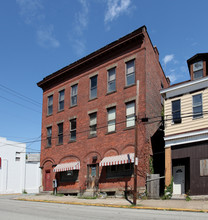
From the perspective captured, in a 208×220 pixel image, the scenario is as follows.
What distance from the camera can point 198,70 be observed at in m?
22.6

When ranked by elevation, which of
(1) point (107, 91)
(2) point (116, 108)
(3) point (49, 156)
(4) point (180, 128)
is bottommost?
(3) point (49, 156)

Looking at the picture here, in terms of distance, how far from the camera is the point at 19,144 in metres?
53.9

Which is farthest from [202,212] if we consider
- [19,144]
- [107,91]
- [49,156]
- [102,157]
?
[19,144]

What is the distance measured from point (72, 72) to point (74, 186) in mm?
11305

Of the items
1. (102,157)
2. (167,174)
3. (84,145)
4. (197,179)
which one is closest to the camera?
(197,179)

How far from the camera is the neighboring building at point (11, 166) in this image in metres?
49.7

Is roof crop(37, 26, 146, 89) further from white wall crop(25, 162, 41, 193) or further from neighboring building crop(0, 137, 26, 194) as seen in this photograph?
white wall crop(25, 162, 41, 193)

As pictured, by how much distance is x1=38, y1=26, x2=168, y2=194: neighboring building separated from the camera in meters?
24.0

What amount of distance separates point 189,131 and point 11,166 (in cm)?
3810

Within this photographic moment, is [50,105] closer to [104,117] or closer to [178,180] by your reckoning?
[104,117]

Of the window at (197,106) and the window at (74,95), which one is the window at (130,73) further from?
the window at (74,95)

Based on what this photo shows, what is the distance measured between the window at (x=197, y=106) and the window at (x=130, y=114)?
5.09 meters

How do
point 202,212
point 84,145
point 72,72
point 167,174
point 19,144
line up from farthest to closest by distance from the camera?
point 19,144
point 72,72
point 84,145
point 167,174
point 202,212

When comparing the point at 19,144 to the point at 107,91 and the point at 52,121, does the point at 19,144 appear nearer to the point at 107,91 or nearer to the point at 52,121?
the point at 52,121
